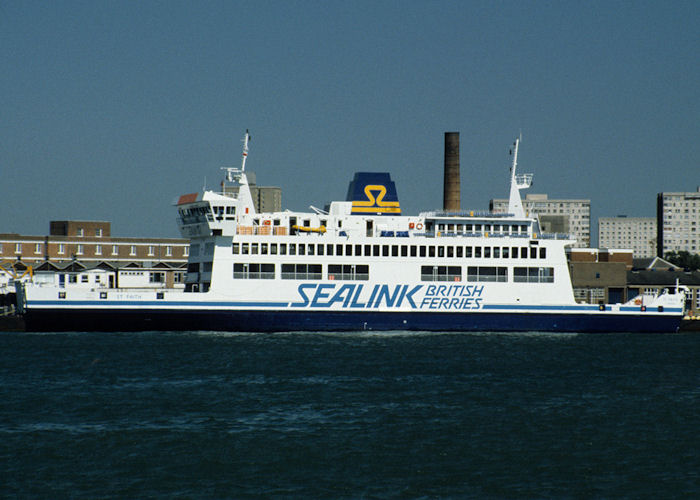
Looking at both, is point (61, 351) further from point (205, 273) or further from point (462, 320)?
point (462, 320)

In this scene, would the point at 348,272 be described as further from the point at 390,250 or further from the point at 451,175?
the point at 451,175

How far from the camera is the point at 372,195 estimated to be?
4975cm

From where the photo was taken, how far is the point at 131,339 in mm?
41719

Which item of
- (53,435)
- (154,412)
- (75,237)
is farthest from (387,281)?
(75,237)

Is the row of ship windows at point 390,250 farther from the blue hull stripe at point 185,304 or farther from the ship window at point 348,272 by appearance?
the blue hull stripe at point 185,304

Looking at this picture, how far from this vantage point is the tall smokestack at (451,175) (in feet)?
206

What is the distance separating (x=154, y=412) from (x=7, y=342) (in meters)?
20.4

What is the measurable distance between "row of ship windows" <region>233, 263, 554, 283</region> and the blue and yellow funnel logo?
441 cm

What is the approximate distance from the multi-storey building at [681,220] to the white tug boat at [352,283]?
142 meters

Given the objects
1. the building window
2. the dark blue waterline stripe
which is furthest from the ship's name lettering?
the building window

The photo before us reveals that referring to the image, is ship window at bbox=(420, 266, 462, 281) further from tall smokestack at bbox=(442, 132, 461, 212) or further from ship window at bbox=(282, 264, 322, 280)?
tall smokestack at bbox=(442, 132, 461, 212)

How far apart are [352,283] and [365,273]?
0.93 m

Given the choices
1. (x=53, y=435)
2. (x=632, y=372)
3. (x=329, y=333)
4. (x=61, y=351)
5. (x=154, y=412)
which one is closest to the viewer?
(x=53, y=435)

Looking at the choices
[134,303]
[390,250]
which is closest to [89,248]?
[134,303]
